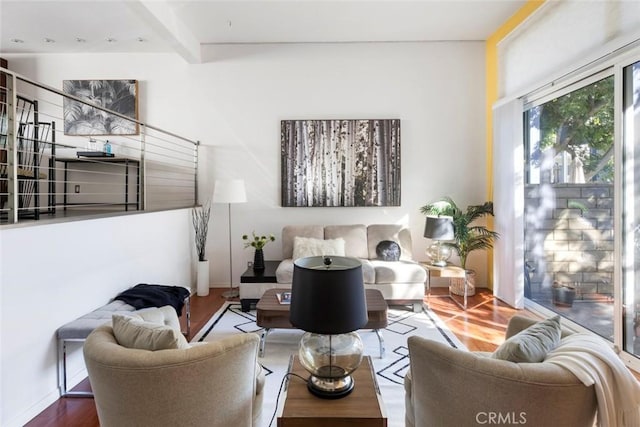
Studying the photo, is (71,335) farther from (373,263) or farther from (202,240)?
(373,263)

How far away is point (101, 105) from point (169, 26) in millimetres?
1726

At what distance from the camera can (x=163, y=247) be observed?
11.7 feet

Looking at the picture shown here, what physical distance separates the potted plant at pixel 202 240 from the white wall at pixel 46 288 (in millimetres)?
1267

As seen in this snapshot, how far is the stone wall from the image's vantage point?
275 centimetres

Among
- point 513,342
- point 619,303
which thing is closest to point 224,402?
point 513,342

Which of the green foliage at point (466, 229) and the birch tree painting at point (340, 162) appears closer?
the green foliage at point (466, 229)

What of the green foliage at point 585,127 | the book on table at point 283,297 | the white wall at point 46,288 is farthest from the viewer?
the book on table at point 283,297

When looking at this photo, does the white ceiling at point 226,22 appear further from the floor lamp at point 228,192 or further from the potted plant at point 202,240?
the potted plant at point 202,240

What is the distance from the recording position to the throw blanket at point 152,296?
2.63 metres

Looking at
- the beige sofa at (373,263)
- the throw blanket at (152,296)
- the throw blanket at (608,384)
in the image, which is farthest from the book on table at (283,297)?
the throw blanket at (608,384)

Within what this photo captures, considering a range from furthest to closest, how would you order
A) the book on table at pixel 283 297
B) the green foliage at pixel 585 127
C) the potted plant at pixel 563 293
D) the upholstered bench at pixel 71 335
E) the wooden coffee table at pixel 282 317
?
the potted plant at pixel 563 293 → the book on table at pixel 283 297 → the green foliage at pixel 585 127 → the wooden coffee table at pixel 282 317 → the upholstered bench at pixel 71 335

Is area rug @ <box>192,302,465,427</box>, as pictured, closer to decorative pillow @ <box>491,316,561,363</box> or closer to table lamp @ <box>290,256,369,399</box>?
table lamp @ <box>290,256,369,399</box>

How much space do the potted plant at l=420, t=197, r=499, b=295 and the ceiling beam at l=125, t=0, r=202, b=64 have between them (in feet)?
12.2

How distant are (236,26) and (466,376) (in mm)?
4377
